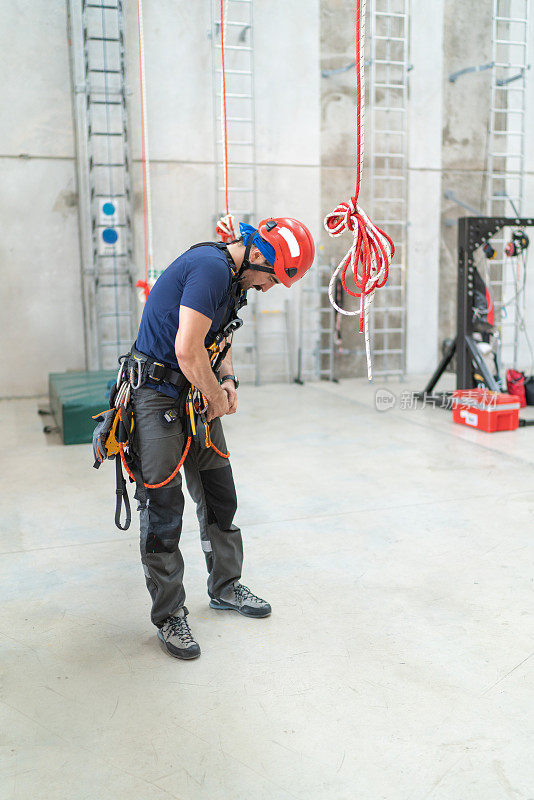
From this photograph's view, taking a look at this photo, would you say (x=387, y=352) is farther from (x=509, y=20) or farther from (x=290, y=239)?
(x=290, y=239)

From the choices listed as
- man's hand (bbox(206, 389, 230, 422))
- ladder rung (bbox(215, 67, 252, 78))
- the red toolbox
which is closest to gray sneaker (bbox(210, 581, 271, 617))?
man's hand (bbox(206, 389, 230, 422))

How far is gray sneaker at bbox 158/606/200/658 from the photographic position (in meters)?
2.88

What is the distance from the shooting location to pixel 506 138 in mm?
10578

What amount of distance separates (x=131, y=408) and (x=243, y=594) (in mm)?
1020

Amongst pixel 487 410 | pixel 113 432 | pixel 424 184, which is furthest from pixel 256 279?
pixel 424 184

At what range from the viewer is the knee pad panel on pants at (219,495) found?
3189 mm

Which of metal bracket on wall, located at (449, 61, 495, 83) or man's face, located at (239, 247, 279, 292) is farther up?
metal bracket on wall, located at (449, 61, 495, 83)

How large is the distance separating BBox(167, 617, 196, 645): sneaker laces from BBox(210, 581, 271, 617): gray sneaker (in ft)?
1.05

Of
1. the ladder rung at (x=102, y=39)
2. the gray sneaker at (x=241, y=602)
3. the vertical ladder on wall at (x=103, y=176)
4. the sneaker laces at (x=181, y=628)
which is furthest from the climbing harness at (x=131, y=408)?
the ladder rung at (x=102, y=39)

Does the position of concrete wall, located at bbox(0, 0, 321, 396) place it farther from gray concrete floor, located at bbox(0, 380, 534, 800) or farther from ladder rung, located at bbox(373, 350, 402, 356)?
gray concrete floor, located at bbox(0, 380, 534, 800)

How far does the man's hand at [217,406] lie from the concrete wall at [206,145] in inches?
260

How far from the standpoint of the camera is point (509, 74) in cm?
1039

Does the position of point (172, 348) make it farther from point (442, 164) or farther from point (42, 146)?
point (442, 164)

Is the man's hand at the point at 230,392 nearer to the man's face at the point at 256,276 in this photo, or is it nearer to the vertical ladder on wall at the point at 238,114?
the man's face at the point at 256,276
